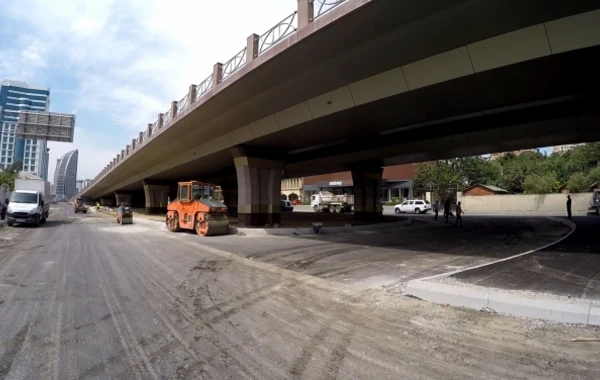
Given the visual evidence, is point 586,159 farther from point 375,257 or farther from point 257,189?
point 375,257

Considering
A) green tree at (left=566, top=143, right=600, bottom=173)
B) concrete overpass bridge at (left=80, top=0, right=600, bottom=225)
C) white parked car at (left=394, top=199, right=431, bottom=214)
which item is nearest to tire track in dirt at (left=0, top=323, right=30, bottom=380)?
concrete overpass bridge at (left=80, top=0, right=600, bottom=225)

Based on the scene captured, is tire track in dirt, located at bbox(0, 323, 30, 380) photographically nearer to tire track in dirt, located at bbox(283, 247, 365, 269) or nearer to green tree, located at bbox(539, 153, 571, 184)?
tire track in dirt, located at bbox(283, 247, 365, 269)

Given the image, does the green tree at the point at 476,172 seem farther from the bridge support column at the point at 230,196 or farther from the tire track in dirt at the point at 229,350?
the tire track in dirt at the point at 229,350

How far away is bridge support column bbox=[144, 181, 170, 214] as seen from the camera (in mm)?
47750

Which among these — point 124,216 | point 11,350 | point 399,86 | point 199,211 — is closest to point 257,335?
point 11,350

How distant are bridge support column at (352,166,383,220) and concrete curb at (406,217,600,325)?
25.5m

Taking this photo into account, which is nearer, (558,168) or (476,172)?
(558,168)

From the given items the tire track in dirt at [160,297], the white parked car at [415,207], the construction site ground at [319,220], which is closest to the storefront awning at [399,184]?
the white parked car at [415,207]

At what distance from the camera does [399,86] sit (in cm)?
1202

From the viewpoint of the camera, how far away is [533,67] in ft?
33.2

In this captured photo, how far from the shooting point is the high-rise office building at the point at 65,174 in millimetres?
151375

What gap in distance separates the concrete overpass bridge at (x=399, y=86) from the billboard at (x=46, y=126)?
67.4ft

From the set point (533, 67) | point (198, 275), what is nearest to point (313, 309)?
point (198, 275)

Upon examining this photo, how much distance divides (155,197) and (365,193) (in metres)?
30.5
